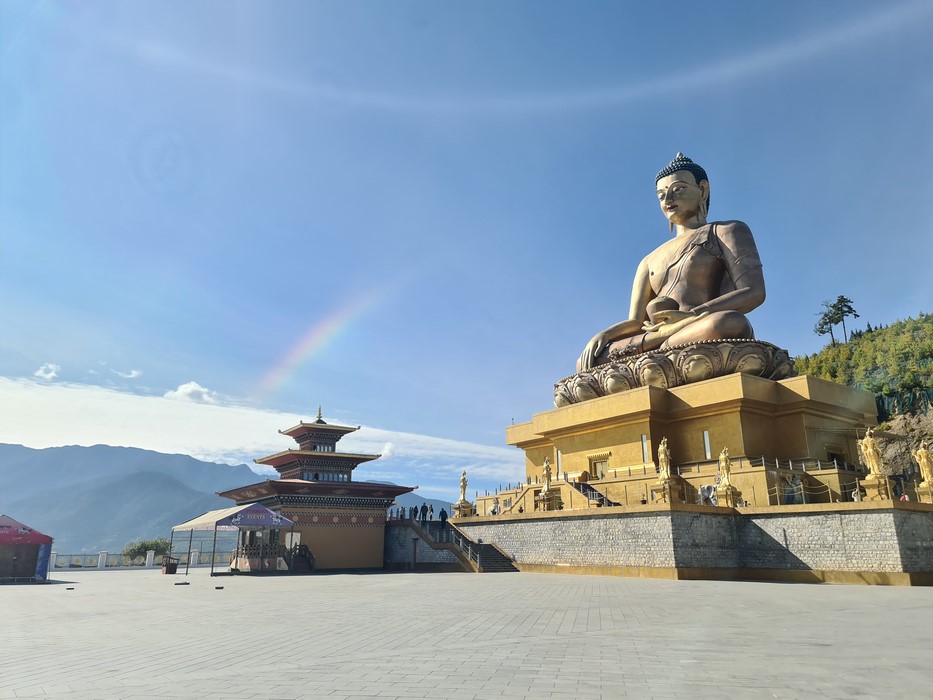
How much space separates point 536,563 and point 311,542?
11051mm

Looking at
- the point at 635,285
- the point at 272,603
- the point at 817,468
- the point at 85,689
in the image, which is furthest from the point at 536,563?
the point at 85,689

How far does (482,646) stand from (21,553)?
20.6 meters

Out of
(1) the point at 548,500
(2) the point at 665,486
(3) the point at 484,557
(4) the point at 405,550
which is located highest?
(2) the point at 665,486

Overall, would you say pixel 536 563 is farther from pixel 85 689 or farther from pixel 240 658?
pixel 85 689

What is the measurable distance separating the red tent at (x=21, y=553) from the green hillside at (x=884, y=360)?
51142 millimetres

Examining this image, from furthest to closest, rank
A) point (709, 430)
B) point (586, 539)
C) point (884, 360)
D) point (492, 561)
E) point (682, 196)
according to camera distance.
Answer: point (884, 360), point (682, 196), point (709, 430), point (492, 561), point (586, 539)

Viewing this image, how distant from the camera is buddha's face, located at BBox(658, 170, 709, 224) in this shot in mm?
30453

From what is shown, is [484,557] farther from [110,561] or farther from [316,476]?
[110,561]

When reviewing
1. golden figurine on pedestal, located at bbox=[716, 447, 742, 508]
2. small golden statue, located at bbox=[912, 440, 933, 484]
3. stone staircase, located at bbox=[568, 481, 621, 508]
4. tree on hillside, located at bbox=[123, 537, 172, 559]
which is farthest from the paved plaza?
tree on hillside, located at bbox=[123, 537, 172, 559]

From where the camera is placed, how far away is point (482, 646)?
24.5ft

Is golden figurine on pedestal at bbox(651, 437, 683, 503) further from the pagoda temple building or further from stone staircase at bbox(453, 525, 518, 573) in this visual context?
the pagoda temple building

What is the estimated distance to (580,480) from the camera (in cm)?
2597

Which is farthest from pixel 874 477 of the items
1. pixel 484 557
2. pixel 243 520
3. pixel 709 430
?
pixel 243 520

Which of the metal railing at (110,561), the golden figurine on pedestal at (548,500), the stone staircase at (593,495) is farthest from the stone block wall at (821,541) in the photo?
the metal railing at (110,561)
